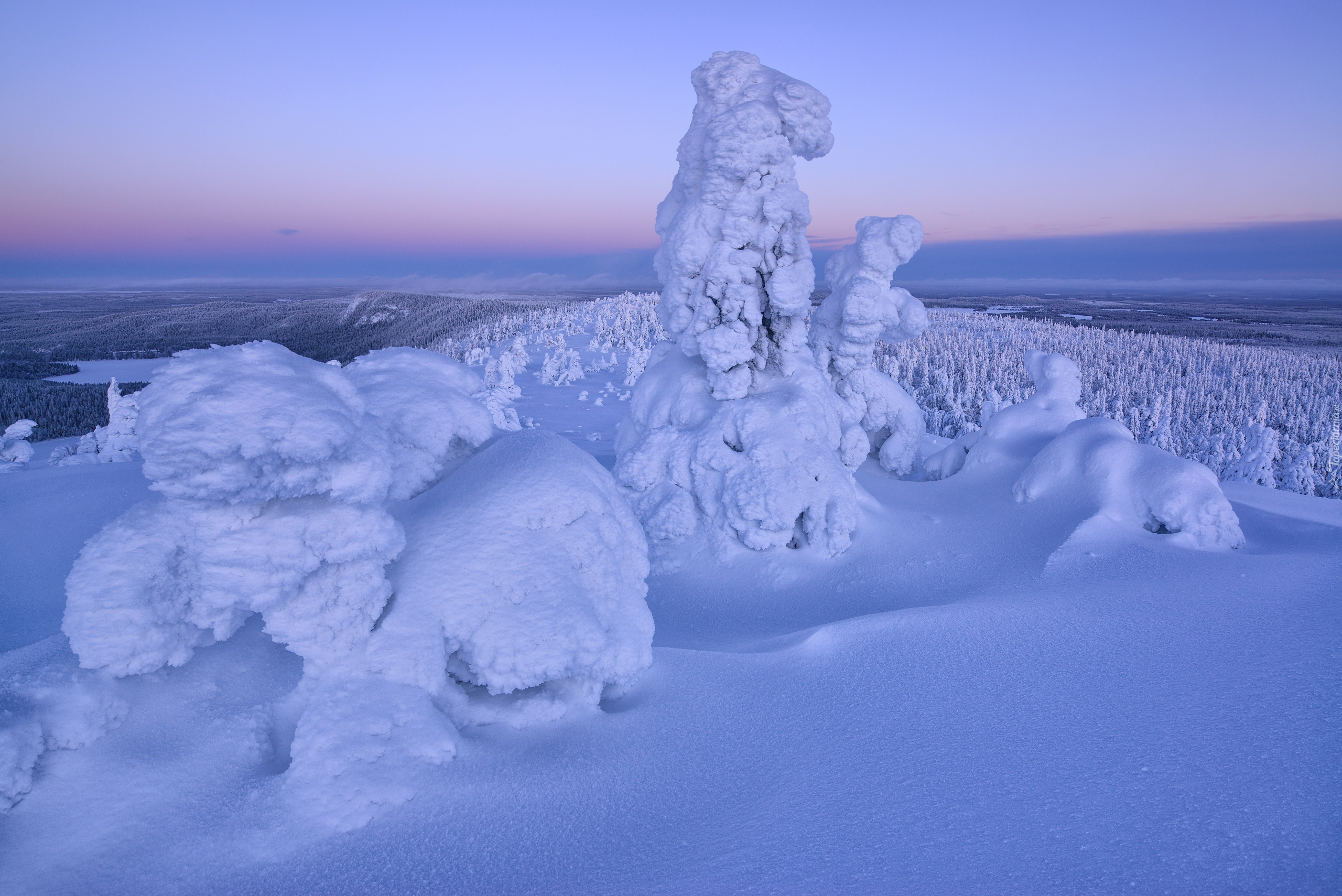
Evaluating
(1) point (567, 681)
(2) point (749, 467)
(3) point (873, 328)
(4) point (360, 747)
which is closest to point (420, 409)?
(1) point (567, 681)

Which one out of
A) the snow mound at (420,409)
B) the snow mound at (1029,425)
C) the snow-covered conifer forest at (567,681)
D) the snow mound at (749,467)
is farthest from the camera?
the snow mound at (1029,425)

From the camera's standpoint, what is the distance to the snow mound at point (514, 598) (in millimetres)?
4914

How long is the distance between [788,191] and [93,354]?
5574cm

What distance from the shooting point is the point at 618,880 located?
3.37 metres

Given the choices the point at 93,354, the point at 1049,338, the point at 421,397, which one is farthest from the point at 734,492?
the point at 1049,338

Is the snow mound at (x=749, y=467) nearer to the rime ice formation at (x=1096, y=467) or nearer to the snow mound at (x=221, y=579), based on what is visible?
the rime ice formation at (x=1096, y=467)

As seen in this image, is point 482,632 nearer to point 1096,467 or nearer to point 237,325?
point 1096,467

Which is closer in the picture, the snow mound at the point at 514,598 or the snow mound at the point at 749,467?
the snow mound at the point at 514,598

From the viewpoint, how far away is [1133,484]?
9.34 m

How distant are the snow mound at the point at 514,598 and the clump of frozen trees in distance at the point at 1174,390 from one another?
58.3 ft

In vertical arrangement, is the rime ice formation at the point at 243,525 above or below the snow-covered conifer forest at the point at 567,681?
above

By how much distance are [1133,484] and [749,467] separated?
6.11 m

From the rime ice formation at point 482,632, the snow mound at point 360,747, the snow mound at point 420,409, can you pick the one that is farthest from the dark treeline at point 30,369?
the snow mound at point 360,747

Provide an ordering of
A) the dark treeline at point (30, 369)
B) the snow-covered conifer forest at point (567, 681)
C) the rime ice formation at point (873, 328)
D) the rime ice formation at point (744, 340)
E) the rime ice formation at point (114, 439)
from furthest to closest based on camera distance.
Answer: the dark treeline at point (30, 369) < the rime ice formation at point (114, 439) < the rime ice formation at point (873, 328) < the rime ice formation at point (744, 340) < the snow-covered conifer forest at point (567, 681)
